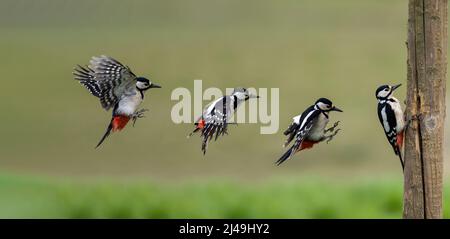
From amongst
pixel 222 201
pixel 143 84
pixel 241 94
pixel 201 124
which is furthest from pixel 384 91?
pixel 222 201

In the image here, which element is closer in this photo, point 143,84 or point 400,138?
point 143,84

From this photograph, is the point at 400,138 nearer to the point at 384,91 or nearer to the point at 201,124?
the point at 384,91

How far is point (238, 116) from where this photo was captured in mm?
3121

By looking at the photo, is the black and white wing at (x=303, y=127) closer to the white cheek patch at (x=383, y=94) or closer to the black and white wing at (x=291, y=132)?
the black and white wing at (x=291, y=132)

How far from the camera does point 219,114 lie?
10.1 feet

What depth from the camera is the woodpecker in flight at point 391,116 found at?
3559 mm

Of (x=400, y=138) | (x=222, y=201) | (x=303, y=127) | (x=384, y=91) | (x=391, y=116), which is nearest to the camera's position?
(x=303, y=127)

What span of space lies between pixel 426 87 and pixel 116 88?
147 centimetres

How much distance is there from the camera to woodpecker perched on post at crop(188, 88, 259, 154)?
3062 millimetres

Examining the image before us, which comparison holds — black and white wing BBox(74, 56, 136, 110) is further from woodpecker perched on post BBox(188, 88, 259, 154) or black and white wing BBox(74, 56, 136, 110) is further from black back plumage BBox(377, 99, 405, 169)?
black back plumage BBox(377, 99, 405, 169)

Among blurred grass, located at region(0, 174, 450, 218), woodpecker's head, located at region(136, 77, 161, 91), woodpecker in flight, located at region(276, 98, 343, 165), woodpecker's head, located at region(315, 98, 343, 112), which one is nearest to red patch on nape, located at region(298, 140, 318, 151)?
woodpecker in flight, located at region(276, 98, 343, 165)
